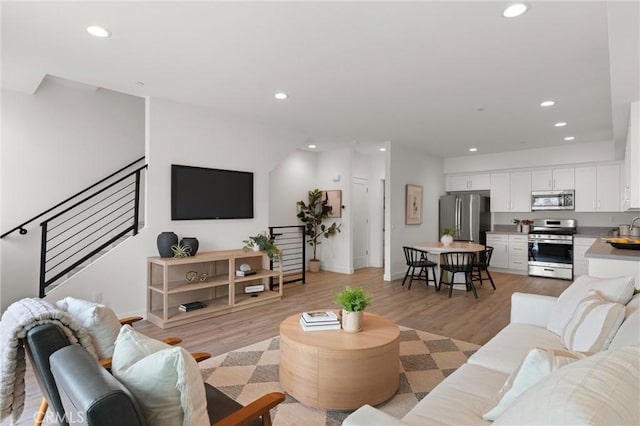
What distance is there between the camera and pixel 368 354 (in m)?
2.14

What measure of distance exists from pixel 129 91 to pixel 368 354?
12.7 feet

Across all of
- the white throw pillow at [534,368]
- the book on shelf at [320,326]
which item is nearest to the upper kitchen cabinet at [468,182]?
the book on shelf at [320,326]

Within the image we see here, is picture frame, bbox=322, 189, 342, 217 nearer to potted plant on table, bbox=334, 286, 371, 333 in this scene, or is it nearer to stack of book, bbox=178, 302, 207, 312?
stack of book, bbox=178, 302, 207, 312

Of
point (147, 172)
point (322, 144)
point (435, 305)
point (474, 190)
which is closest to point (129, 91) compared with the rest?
point (147, 172)

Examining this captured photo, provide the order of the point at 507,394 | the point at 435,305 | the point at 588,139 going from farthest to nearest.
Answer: the point at 588,139 → the point at 435,305 → the point at 507,394

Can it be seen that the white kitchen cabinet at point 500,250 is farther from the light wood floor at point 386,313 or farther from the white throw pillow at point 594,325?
the white throw pillow at point 594,325

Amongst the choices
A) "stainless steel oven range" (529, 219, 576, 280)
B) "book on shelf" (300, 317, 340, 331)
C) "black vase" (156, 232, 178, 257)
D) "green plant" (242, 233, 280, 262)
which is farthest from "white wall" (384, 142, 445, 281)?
"book on shelf" (300, 317, 340, 331)

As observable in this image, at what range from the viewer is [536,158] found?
7.04 meters

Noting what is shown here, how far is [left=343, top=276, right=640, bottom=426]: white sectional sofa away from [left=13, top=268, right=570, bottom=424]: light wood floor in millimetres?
1135

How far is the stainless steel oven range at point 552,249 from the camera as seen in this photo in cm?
657

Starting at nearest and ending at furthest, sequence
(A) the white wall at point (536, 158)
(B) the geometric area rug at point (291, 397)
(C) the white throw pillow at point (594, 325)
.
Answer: (C) the white throw pillow at point (594, 325)
(B) the geometric area rug at point (291, 397)
(A) the white wall at point (536, 158)

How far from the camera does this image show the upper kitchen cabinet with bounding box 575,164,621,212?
6.38 meters

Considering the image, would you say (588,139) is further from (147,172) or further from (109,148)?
(109,148)

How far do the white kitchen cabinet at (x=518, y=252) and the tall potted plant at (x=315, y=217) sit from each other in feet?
12.4
